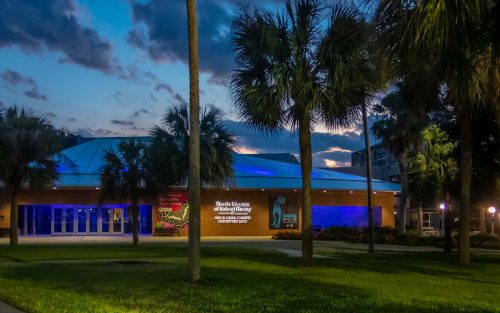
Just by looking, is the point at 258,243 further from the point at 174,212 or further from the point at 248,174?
the point at 248,174

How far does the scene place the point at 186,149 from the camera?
2584cm

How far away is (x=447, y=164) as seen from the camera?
26344 mm

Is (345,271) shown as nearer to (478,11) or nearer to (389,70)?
(389,70)

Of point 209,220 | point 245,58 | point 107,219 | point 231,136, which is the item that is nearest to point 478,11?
point 245,58

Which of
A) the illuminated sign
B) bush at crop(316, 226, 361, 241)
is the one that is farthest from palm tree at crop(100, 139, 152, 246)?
the illuminated sign

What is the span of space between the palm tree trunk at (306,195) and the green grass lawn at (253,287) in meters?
0.57

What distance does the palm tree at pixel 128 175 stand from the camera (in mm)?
27438

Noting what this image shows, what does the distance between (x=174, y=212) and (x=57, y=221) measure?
890cm

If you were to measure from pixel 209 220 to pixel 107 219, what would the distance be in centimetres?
791

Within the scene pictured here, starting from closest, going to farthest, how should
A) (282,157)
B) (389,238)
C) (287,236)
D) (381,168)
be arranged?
(389,238) → (287,236) → (282,157) → (381,168)

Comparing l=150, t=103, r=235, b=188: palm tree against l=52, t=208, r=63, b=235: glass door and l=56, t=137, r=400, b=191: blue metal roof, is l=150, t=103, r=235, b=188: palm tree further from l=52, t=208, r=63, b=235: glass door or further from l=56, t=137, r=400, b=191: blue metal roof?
l=52, t=208, r=63, b=235: glass door

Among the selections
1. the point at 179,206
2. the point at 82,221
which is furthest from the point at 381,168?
the point at 82,221

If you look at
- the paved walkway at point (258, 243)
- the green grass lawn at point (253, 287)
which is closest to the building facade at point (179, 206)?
the paved walkway at point (258, 243)

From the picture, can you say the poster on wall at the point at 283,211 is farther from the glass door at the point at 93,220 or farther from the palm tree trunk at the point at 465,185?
the palm tree trunk at the point at 465,185
